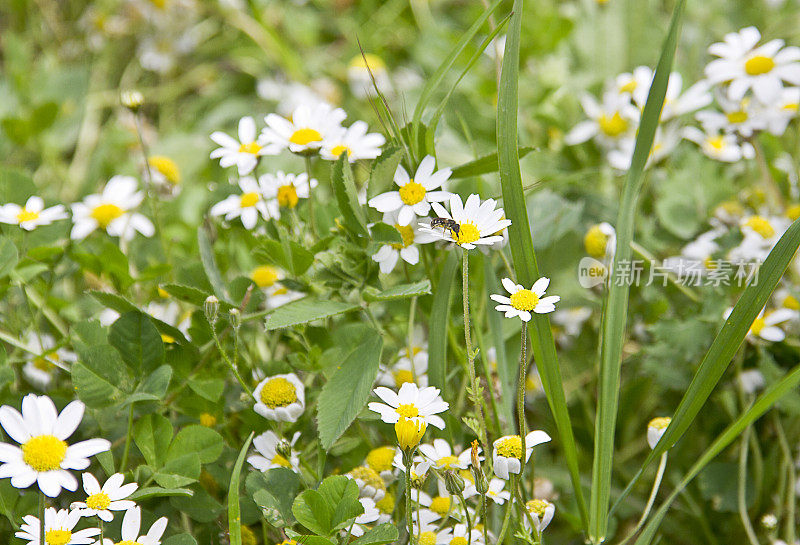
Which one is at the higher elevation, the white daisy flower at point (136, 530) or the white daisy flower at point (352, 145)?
the white daisy flower at point (352, 145)

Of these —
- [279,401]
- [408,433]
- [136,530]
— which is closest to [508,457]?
[408,433]

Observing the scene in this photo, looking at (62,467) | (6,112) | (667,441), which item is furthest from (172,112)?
(667,441)

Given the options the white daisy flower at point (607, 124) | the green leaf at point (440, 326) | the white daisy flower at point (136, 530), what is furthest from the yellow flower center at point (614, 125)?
the white daisy flower at point (136, 530)

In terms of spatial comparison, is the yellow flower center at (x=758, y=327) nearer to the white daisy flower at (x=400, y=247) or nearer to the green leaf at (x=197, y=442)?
the white daisy flower at (x=400, y=247)

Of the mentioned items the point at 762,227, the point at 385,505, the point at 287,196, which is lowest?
the point at 385,505

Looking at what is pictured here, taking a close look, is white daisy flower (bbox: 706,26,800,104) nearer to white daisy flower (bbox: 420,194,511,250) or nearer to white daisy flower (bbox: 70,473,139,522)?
white daisy flower (bbox: 420,194,511,250)

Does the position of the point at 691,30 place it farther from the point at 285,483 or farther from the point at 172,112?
the point at 285,483

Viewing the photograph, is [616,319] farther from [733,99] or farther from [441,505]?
[733,99]
